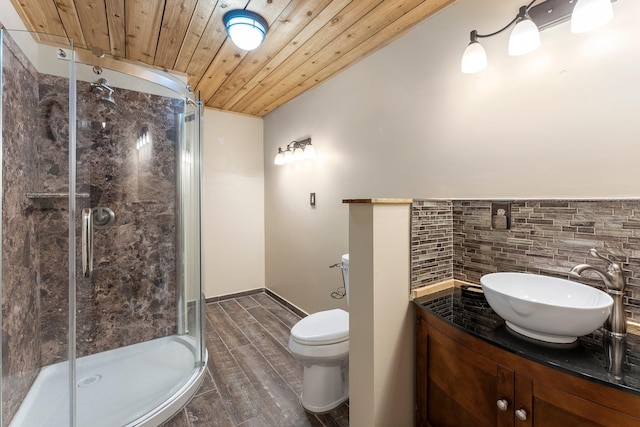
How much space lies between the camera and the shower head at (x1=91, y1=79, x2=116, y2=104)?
204 centimetres

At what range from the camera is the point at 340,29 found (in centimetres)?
181

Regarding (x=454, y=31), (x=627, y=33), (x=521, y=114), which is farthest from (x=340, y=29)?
(x=627, y=33)

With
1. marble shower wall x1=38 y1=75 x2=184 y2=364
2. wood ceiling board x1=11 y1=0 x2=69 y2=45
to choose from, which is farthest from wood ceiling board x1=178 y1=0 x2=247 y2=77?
wood ceiling board x1=11 y1=0 x2=69 y2=45

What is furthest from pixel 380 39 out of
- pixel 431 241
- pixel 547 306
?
pixel 547 306

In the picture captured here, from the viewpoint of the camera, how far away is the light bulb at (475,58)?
1.31m

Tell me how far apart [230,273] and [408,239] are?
273cm

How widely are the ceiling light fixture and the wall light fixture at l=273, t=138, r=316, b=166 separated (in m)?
1.04

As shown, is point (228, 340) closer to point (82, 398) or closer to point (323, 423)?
point (82, 398)

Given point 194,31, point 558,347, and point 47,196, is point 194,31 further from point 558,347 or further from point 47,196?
point 558,347

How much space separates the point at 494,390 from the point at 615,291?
55cm

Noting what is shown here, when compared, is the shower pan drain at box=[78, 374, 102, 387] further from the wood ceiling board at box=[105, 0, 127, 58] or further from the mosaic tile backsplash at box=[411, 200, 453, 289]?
the wood ceiling board at box=[105, 0, 127, 58]

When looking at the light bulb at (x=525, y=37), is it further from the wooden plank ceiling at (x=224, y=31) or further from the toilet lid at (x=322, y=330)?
the toilet lid at (x=322, y=330)

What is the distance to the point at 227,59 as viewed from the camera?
2.21 metres

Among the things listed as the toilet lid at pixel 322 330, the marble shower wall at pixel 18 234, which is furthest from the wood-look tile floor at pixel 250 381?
the marble shower wall at pixel 18 234
